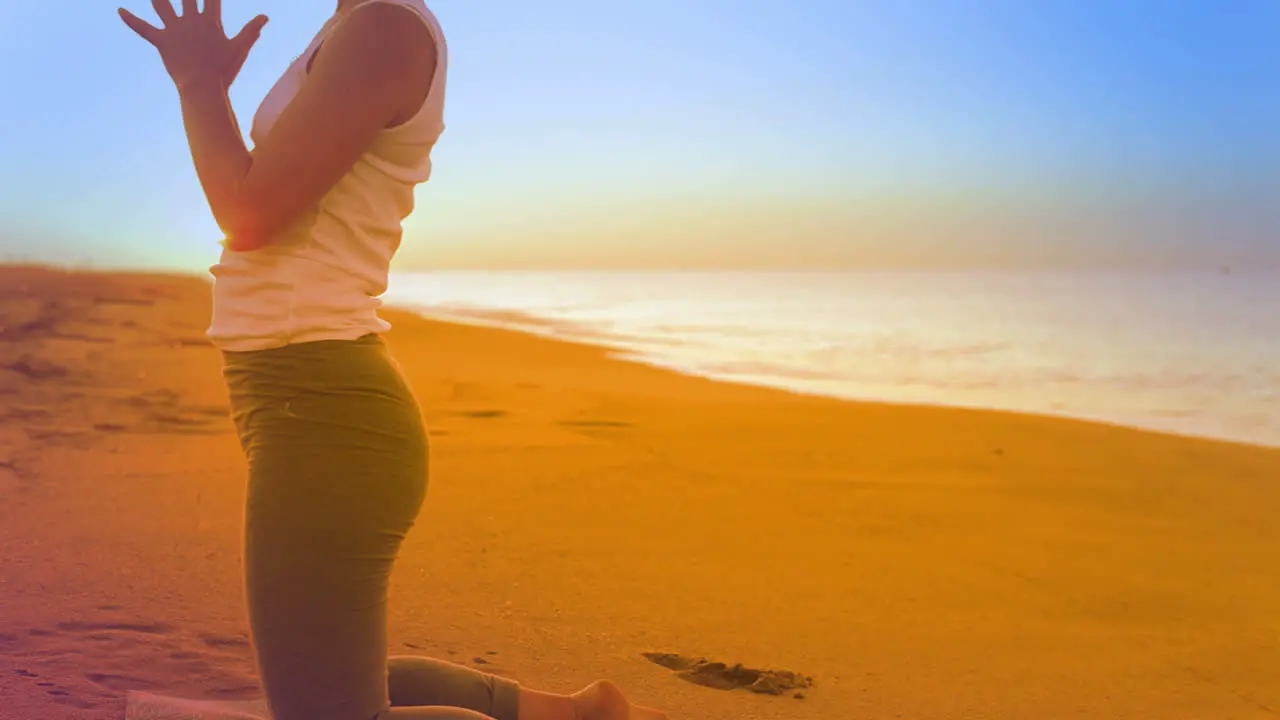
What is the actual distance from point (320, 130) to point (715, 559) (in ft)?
11.6

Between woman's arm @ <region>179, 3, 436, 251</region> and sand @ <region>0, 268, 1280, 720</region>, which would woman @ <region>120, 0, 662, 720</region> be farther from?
sand @ <region>0, 268, 1280, 720</region>

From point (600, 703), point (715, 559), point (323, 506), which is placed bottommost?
point (715, 559)

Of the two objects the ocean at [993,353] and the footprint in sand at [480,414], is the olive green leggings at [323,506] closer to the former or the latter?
the footprint in sand at [480,414]

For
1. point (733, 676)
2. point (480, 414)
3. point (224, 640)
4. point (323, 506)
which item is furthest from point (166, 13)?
point (480, 414)

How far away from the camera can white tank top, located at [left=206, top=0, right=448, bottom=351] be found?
1462 millimetres

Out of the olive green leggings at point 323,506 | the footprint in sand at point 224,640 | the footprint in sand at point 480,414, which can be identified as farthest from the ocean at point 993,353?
the olive green leggings at point 323,506

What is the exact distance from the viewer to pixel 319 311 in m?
1.49

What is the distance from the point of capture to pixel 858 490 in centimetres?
610

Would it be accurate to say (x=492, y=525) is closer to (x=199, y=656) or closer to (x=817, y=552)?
(x=817, y=552)

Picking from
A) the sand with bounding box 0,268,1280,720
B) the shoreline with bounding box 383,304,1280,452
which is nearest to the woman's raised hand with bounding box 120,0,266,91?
the sand with bounding box 0,268,1280,720

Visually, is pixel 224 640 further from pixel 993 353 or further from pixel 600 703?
pixel 993 353

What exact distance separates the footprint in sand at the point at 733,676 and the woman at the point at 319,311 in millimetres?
1860

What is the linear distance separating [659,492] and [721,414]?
10.2 feet

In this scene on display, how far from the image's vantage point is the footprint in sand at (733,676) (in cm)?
329
